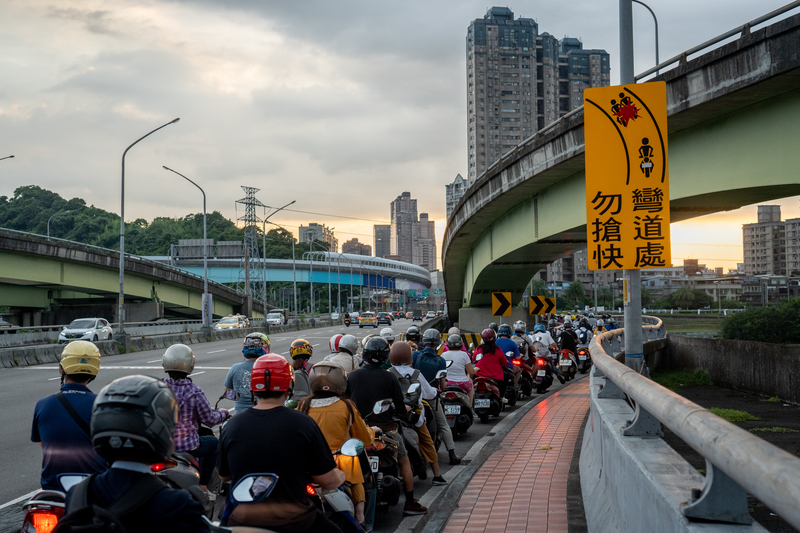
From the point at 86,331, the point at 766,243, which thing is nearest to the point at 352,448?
the point at 86,331

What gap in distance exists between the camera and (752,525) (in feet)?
8.64

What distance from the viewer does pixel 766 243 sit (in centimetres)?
11225

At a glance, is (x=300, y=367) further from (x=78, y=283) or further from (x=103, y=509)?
(x=78, y=283)

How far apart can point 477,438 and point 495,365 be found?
71.1 inches

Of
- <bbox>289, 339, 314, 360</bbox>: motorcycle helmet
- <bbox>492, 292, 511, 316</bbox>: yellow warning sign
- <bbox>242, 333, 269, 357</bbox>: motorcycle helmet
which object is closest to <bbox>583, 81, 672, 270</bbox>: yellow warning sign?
<bbox>289, 339, 314, 360</bbox>: motorcycle helmet

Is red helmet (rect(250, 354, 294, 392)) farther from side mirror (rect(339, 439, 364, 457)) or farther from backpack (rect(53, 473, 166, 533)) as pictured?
backpack (rect(53, 473, 166, 533))

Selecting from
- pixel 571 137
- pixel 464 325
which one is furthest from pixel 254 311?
pixel 571 137

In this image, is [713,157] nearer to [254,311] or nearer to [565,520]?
[565,520]

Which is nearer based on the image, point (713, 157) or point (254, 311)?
point (713, 157)

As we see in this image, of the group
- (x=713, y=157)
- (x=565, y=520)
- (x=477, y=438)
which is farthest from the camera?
(x=713, y=157)

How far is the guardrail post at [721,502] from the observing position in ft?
8.58

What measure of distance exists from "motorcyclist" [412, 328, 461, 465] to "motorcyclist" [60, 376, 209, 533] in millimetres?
6631

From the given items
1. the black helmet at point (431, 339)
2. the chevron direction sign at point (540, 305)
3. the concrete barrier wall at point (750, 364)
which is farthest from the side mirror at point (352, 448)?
the chevron direction sign at point (540, 305)

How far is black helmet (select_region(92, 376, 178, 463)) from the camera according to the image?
8.10 ft
